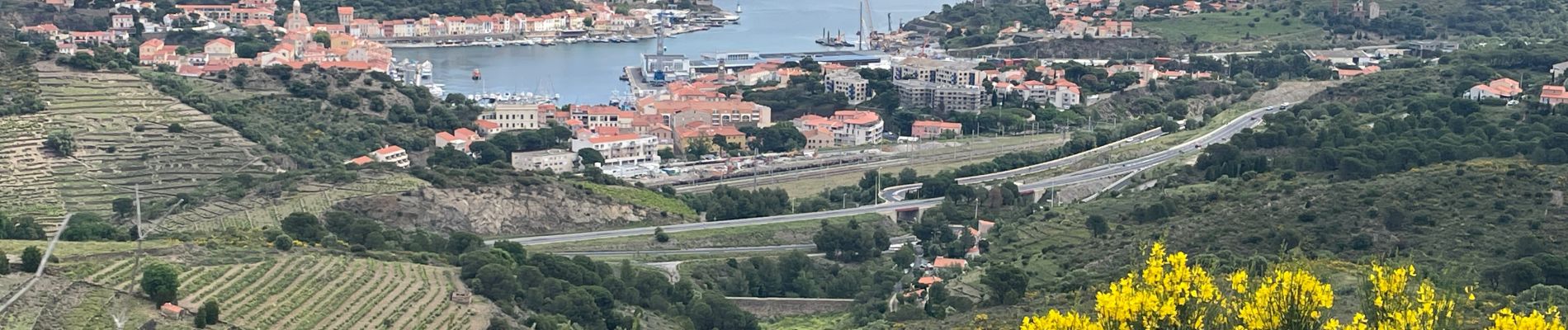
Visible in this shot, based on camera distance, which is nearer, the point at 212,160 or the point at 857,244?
the point at 857,244

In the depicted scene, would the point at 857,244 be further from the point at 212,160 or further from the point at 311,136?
the point at 311,136

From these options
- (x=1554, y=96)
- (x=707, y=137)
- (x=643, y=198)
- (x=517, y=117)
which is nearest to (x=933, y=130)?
(x=707, y=137)

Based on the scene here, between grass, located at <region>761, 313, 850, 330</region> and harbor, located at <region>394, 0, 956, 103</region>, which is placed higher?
harbor, located at <region>394, 0, 956, 103</region>

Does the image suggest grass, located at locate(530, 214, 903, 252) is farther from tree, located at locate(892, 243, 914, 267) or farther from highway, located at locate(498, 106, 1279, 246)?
tree, located at locate(892, 243, 914, 267)

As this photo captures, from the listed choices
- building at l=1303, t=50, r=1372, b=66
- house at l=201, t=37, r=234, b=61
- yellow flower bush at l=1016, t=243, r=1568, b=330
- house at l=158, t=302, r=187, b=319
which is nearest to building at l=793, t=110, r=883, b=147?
house at l=201, t=37, r=234, b=61

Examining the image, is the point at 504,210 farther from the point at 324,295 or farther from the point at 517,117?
the point at 517,117

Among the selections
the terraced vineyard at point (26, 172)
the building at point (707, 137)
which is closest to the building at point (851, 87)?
the building at point (707, 137)

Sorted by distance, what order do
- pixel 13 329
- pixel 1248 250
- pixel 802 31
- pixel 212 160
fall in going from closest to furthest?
pixel 13 329, pixel 1248 250, pixel 212 160, pixel 802 31

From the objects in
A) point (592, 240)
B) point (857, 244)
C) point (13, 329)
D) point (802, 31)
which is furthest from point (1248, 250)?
point (802, 31)
